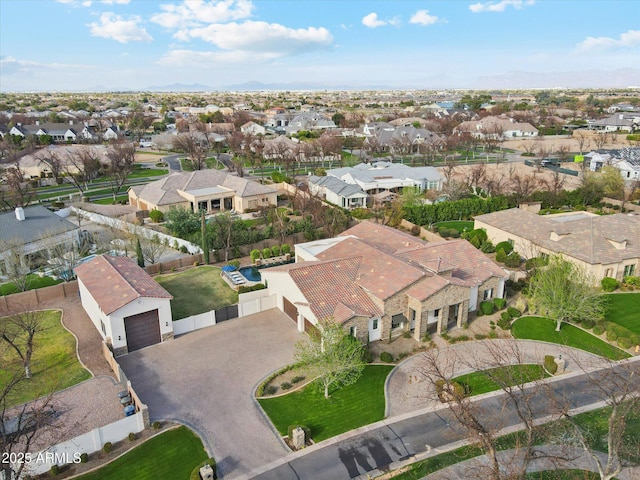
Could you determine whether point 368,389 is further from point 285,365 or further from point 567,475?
point 567,475

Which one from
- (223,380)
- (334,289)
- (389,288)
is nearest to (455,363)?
(389,288)

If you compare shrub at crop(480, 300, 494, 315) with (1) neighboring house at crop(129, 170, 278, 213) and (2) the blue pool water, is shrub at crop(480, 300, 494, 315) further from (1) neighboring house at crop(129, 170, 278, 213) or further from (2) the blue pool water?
(1) neighboring house at crop(129, 170, 278, 213)

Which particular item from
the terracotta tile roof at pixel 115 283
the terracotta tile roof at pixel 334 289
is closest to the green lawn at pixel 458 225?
the terracotta tile roof at pixel 334 289

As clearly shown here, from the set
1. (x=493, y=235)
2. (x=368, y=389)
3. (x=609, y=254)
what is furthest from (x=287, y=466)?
(x=493, y=235)

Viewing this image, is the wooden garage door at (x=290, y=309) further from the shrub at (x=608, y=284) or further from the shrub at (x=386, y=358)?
the shrub at (x=608, y=284)

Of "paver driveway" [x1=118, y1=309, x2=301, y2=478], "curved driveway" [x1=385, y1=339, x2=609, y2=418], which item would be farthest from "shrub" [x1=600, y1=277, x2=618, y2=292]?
"paver driveway" [x1=118, y1=309, x2=301, y2=478]

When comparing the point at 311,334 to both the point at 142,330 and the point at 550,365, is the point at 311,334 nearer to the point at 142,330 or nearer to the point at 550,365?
the point at 142,330

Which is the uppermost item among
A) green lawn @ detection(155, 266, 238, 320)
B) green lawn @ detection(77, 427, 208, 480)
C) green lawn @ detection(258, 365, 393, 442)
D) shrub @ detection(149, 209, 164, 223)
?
shrub @ detection(149, 209, 164, 223)
